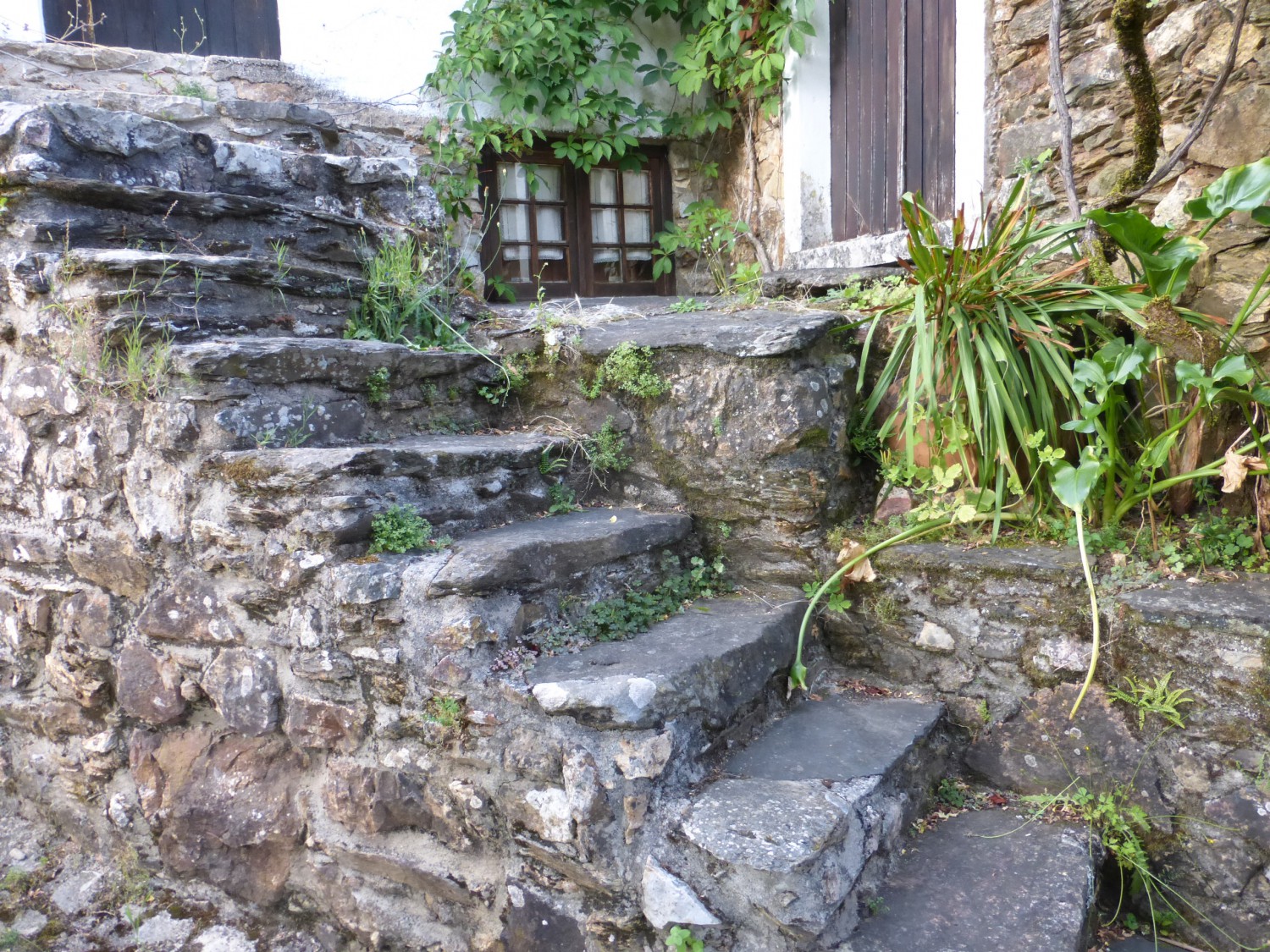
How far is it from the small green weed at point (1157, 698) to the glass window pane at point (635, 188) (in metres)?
3.44

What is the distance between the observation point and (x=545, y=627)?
6.15 feet

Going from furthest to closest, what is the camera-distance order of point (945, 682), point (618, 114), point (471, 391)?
point (618, 114) → point (471, 391) → point (945, 682)

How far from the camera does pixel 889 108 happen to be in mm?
3500

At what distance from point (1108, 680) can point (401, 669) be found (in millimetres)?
1443

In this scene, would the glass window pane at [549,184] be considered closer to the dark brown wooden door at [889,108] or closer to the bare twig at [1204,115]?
the dark brown wooden door at [889,108]

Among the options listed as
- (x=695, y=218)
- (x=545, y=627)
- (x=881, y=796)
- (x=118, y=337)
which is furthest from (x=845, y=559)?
(x=695, y=218)

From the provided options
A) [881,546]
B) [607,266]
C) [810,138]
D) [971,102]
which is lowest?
[881,546]

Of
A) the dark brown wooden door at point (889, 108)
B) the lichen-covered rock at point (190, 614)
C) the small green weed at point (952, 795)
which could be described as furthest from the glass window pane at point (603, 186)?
the small green weed at point (952, 795)

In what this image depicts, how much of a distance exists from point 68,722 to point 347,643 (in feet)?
3.33

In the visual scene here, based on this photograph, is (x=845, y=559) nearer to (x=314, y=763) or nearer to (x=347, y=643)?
(x=347, y=643)

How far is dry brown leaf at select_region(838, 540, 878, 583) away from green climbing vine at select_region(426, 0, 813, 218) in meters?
2.46

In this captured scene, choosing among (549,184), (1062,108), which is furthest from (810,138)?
(1062,108)

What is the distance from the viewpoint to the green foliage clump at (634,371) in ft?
7.48

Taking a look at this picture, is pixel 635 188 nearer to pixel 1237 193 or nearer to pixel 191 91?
pixel 191 91
